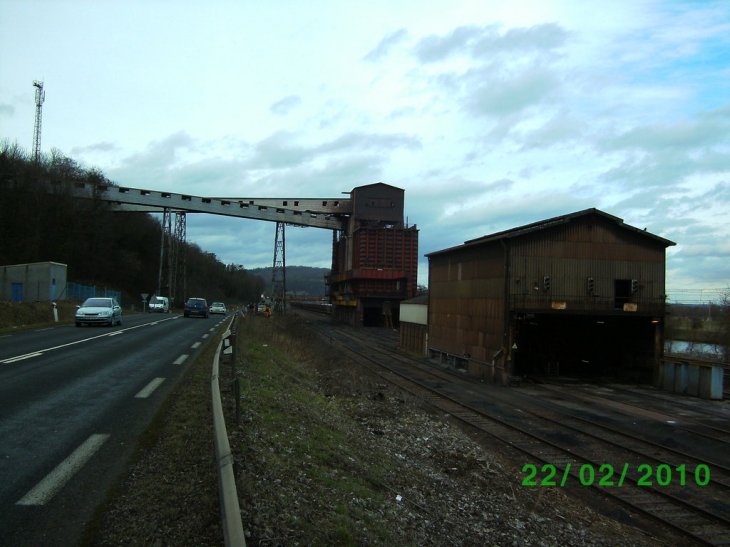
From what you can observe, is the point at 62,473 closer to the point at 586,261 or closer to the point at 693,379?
the point at 586,261

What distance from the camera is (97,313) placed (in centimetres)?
2658

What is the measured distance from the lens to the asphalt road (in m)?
4.33

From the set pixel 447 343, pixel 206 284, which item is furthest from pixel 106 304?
pixel 206 284

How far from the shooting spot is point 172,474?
5250mm

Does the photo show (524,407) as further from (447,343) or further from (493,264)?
(447,343)

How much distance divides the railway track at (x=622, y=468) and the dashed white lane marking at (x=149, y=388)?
7.14 metres

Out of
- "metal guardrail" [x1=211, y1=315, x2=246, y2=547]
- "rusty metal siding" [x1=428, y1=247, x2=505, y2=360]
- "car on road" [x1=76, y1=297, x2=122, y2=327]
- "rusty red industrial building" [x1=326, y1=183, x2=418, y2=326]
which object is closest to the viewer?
"metal guardrail" [x1=211, y1=315, x2=246, y2=547]

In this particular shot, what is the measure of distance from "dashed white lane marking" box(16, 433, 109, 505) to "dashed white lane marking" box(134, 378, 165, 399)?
105 inches

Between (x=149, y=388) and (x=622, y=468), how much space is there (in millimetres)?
9798

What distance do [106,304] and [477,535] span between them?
25491 mm

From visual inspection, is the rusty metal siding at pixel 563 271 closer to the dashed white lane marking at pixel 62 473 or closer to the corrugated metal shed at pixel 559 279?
the corrugated metal shed at pixel 559 279

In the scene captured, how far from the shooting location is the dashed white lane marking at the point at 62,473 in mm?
4641

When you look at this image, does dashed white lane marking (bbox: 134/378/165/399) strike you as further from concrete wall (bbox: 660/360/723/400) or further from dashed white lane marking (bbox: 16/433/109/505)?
concrete wall (bbox: 660/360/723/400)

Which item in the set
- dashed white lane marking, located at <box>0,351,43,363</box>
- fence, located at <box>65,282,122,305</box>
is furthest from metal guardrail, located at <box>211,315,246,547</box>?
fence, located at <box>65,282,122,305</box>
